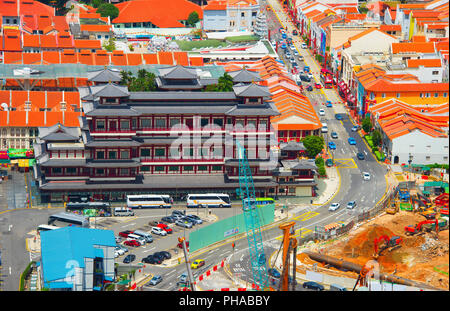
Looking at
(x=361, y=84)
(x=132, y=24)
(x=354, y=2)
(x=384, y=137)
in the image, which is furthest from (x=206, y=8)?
(x=384, y=137)

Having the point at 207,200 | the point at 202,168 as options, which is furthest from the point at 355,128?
the point at 207,200

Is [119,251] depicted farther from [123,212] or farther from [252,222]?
[252,222]

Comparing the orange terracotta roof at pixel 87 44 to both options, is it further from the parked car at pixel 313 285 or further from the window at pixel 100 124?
the parked car at pixel 313 285

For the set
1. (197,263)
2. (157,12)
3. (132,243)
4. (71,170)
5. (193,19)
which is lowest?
(197,263)

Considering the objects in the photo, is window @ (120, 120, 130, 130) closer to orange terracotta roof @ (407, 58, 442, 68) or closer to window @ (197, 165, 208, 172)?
window @ (197, 165, 208, 172)

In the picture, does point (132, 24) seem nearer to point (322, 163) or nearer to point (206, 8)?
point (206, 8)

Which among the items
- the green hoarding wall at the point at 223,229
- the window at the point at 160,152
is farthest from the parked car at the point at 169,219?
the window at the point at 160,152

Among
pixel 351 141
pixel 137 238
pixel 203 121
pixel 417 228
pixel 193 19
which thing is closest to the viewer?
pixel 137 238

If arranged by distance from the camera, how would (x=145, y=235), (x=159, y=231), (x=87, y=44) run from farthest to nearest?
(x=87, y=44) → (x=159, y=231) → (x=145, y=235)
